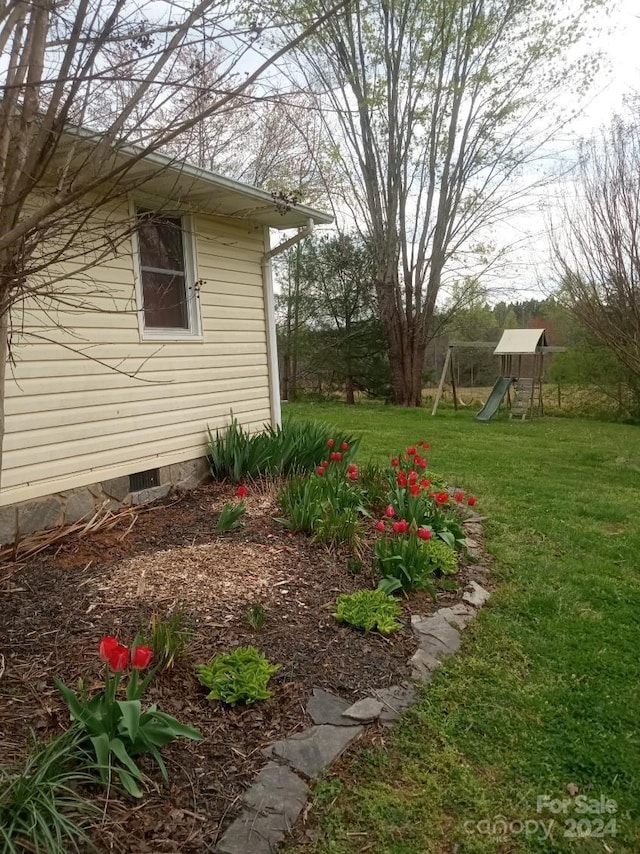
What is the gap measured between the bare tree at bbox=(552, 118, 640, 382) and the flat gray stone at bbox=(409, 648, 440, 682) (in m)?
5.79

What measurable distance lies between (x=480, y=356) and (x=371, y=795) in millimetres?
17832

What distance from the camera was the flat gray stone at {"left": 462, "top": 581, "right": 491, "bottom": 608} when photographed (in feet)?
10.7

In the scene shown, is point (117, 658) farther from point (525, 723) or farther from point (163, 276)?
point (163, 276)

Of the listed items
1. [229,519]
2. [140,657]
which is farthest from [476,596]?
[140,657]

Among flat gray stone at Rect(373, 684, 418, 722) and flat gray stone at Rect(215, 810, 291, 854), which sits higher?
flat gray stone at Rect(215, 810, 291, 854)

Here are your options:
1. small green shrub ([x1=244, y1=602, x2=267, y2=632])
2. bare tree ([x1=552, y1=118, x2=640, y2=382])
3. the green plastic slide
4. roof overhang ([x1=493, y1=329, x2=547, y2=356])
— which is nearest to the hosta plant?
small green shrub ([x1=244, y1=602, x2=267, y2=632])

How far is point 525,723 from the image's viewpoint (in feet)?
7.41

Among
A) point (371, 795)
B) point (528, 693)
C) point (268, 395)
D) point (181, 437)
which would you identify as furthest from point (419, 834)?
point (268, 395)

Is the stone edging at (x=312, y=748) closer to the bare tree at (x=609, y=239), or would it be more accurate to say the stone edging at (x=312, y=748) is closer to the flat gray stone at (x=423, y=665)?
the flat gray stone at (x=423, y=665)

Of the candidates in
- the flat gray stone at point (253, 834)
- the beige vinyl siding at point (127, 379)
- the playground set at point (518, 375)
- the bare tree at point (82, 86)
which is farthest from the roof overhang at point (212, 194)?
the playground set at point (518, 375)

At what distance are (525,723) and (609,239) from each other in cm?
637

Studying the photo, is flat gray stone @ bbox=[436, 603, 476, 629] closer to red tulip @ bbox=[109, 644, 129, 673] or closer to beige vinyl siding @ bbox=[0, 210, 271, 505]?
red tulip @ bbox=[109, 644, 129, 673]

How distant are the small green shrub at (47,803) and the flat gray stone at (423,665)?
4.52ft

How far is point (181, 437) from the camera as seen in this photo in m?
5.12
